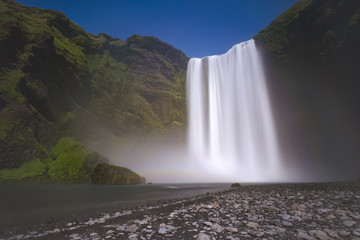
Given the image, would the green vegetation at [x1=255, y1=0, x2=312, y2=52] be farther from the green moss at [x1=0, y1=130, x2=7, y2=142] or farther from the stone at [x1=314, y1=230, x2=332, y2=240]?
the green moss at [x1=0, y1=130, x2=7, y2=142]

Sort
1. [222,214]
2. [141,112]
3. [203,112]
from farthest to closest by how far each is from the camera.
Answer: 1. [141,112]
2. [203,112]
3. [222,214]

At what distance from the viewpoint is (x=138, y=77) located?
74.6 m

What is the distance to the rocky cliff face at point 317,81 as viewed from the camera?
108 ft

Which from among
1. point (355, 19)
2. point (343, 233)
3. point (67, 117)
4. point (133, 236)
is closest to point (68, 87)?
point (67, 117)

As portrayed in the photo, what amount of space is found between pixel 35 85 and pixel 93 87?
57.7ft

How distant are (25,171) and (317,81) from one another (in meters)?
55.3

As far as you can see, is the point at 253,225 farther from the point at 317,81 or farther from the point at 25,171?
the point at 317,81

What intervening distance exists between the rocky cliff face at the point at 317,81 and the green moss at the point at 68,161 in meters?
41.4

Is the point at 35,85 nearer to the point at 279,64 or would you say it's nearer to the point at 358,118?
the point at 279,64

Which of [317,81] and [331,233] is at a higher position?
[317,81]

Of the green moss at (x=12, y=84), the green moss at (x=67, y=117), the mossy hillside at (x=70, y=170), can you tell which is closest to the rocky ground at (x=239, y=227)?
the mossy hillside at (x=70, y=170)

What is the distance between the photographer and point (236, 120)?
46031 mm

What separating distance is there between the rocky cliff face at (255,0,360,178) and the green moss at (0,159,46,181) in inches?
1883

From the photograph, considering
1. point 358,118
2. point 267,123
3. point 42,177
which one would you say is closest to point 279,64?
point 267,123
